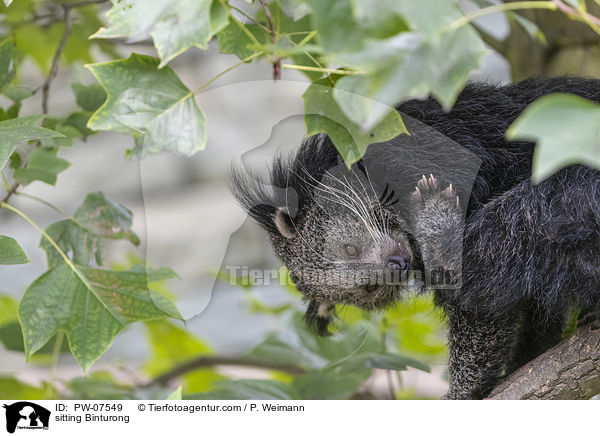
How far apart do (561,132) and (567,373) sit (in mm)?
690

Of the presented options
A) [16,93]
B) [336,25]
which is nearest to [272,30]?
[336,25]

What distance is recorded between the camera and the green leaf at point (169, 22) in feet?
2.27

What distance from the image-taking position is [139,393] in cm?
157

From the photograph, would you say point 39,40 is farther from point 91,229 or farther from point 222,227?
point 222,227

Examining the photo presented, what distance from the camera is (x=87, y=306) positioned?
3.73ft

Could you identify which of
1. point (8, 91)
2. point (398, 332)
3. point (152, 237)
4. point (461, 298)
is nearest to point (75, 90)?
point (8, 91)

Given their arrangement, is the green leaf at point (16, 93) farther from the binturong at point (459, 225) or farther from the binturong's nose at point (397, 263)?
the binturong's nose at point (397, 263)

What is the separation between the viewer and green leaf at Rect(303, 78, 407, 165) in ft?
2.89

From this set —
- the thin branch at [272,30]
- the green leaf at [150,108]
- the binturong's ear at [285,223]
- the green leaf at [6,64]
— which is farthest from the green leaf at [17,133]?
the binturong's ear at [285,223]

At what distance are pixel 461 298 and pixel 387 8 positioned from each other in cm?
79

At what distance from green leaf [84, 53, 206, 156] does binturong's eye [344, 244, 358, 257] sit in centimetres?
53

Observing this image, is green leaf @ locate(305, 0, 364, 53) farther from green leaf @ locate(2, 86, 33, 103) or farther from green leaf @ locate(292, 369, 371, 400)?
green leaf @ locate(292, 369, 371, 400)

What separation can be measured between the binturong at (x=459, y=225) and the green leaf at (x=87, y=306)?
0.89ft

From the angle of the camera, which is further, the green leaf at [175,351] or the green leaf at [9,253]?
the green leaf at [175,351]
